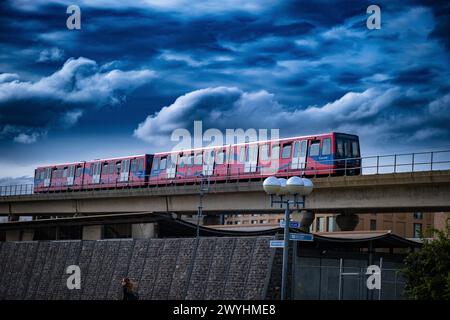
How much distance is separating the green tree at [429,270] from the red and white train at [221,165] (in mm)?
22023

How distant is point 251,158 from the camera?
57.8 metres

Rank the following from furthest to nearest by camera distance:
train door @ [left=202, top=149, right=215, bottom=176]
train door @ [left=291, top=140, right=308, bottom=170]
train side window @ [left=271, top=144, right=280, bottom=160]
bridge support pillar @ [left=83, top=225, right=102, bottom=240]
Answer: train door @ [left=202, top=149, right=215, bottom=176] < train side window @ [left=271, top=144, right=280, bottom=160] < train door @ [left=291, top=140, right=308, bottom=170] < bridge support pillar @ [left=83, top=225, right=102, bottom=240]

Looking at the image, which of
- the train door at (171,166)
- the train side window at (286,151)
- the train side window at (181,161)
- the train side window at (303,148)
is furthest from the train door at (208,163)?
the train side window at (303,148)

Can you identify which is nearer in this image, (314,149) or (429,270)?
(429,270)

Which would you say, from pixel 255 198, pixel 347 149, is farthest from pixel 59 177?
pixel 347 149

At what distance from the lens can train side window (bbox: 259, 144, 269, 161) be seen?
56.7 metres

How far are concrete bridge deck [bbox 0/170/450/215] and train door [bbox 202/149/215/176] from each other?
1.58m

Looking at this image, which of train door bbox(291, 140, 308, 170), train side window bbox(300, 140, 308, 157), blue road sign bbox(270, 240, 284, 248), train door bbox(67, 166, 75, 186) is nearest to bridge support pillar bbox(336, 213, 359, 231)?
train door bbox(291, 140, 308, 170)

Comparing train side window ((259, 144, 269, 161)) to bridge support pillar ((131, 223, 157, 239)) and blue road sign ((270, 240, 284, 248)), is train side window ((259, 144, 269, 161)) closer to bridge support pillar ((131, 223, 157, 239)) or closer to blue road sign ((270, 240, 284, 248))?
bridge support pillar ((131, 223, 157, 239))

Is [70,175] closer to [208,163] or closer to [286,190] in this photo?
[208,163]

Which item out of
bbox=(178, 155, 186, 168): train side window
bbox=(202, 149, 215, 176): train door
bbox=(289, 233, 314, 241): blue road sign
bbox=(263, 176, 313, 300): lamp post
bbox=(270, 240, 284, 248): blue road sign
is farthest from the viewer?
bbox=(178, 155, 186, 168): train side window

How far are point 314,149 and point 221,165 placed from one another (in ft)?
32.5

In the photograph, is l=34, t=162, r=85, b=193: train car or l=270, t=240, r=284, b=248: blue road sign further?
l=34, t=162, r=85, b=193: train car
